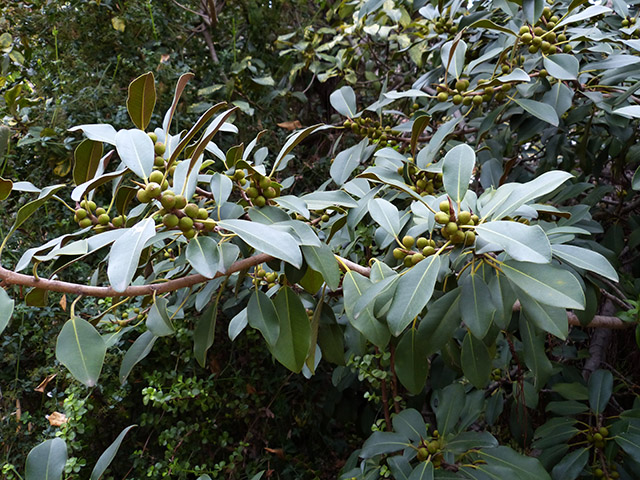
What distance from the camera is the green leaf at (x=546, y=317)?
→ 70cm

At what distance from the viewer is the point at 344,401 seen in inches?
70.4

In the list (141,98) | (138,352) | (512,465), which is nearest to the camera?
(141,98)

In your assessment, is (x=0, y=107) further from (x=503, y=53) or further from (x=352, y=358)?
(x=503, y=53)

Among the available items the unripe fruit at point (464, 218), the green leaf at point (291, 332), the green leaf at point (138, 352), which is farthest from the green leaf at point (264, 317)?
the unripe fruit at point (464, 218)

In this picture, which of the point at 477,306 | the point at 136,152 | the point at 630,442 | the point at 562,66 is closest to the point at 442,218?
the point at 477,306

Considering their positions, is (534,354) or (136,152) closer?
(136,152)

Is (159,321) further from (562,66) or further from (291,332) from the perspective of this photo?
(562,66)

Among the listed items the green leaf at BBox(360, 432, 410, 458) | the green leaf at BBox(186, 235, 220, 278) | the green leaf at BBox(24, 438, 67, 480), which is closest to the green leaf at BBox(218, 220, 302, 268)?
the green leaf at BBox(186, 235, 220, 278)

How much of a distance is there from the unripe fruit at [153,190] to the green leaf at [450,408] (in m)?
0.88

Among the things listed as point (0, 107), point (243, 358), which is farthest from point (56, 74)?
point (243, 358)

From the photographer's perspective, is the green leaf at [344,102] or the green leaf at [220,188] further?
the green leaf at [344,102]

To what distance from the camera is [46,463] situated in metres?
0.80

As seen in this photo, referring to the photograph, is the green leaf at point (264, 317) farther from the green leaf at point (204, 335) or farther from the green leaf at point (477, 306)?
the green leaf at point (477, 306)

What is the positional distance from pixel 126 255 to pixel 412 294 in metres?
0.38
